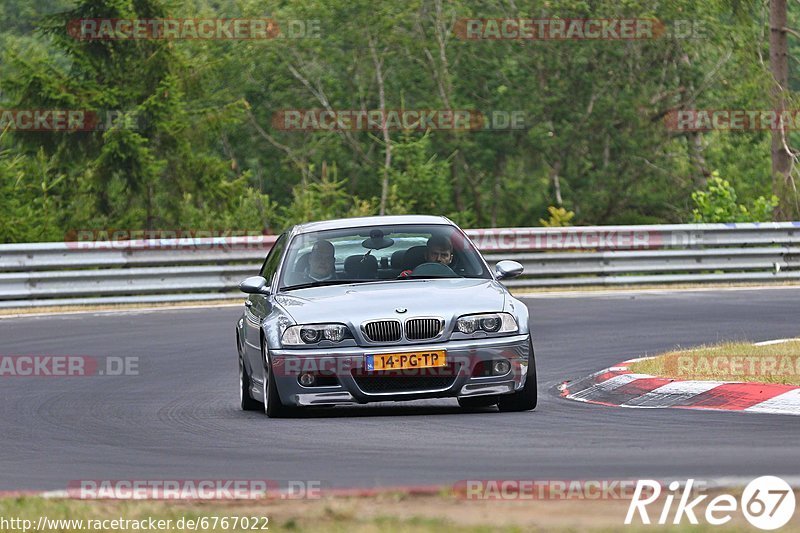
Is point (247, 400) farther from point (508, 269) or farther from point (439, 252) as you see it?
point (508, 269)

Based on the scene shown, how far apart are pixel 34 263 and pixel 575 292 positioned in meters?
7.92

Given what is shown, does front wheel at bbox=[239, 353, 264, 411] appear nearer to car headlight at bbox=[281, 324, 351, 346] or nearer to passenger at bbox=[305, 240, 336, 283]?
passenger at bbox=[305, 240, 336, 283]

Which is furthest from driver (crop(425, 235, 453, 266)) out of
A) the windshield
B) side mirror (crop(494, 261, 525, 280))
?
side mirror (crop(494, 261, 525, 280))

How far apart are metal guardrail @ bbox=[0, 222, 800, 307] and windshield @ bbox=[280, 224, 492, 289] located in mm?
11756

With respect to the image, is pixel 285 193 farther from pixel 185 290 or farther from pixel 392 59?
pixel 185 290

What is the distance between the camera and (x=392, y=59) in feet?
171

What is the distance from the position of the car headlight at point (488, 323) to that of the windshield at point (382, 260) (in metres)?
1.00

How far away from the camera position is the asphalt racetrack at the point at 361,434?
771 centimetres

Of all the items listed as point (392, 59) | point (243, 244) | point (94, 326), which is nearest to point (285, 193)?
point (392, 59)

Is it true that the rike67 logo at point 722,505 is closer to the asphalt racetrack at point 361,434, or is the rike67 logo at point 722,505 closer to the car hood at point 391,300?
the asphalt racetrack at point 361,434

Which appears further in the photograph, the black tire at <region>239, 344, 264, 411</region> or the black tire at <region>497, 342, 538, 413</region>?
the black tire at <region>239, 344, 264, 411</region>

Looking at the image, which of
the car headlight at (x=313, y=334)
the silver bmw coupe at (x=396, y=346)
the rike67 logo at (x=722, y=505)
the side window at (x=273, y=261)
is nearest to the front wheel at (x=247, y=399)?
the silver bmw coupe at (x=396, y=346)

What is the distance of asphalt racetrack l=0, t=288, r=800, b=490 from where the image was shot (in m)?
7.71

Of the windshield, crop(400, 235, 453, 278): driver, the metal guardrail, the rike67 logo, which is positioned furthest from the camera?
the metal guardrail
